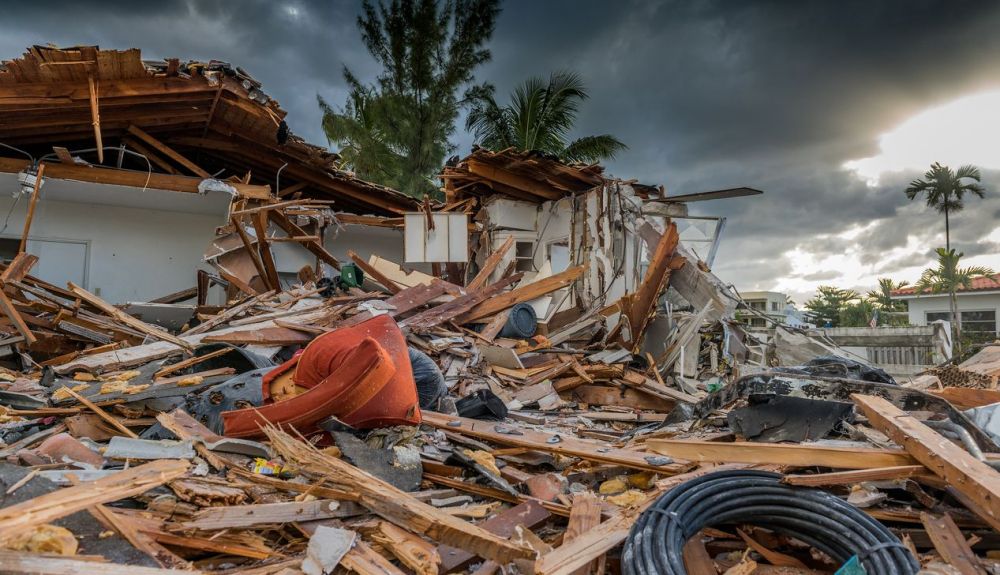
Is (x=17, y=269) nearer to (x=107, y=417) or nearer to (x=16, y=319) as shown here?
(x=16, y=319)

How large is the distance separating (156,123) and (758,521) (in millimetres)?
11374

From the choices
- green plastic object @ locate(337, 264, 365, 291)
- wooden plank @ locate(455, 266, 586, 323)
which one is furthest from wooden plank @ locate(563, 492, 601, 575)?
green plastic object @ locate(337, 264, 365, 291)

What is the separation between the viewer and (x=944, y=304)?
93.6ft

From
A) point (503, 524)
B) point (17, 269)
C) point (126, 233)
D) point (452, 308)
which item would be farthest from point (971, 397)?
point (126, 233)

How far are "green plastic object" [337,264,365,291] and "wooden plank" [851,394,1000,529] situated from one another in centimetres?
775

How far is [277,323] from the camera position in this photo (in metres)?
6.95

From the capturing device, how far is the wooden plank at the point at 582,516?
275cm

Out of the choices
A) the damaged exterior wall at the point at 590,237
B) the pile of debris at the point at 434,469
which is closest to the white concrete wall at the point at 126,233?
the damaged exterior wall at the point at 590,237

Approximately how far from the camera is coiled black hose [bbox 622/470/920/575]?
2322 mm

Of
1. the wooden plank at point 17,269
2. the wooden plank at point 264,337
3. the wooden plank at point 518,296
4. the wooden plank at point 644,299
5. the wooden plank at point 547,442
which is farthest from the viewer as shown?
the wooden plank at point 644,299

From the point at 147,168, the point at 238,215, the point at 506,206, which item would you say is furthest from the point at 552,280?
the point at 147,168

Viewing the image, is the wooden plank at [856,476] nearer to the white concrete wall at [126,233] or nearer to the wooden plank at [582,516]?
the wooden plank at [582,516]

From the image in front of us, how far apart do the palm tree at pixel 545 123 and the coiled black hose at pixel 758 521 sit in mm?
16233

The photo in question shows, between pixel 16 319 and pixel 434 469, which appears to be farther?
pixel 16 319
